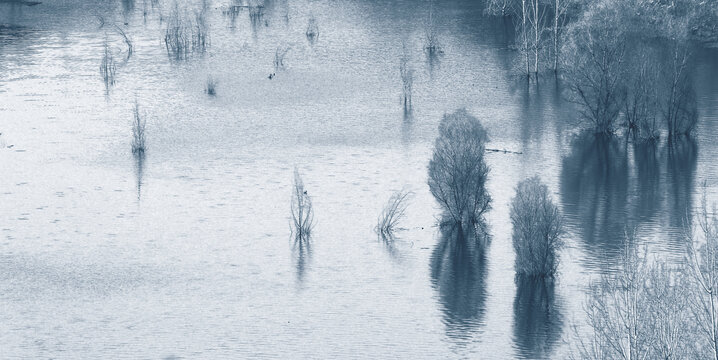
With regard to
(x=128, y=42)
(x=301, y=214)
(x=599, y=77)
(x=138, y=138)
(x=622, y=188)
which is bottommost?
(x=301, y=214)

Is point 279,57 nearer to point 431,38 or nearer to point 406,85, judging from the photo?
point 431,38

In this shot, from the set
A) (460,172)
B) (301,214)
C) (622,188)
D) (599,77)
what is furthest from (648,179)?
(301,214)

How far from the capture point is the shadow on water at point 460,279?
137 ft

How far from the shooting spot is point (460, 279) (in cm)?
4528

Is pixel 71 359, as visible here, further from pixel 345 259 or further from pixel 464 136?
pixel 464 136

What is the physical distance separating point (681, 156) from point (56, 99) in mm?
30476

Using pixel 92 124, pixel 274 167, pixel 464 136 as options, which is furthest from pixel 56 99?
pixel 464 136

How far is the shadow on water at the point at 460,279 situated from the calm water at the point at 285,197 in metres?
0.10

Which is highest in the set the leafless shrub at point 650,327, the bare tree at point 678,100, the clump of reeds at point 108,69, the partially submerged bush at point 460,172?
the clump of reeds at point 108,69

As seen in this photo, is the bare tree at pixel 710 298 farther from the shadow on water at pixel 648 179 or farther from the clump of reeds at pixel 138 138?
the clump of reeds at pixel 138 138

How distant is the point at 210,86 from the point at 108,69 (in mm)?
7560

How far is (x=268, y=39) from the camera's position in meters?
81.6

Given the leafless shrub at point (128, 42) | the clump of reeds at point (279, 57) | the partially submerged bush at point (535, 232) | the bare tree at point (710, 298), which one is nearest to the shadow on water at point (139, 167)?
the partially submerged bush at point (535, 232)

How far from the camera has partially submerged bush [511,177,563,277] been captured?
145 feet
